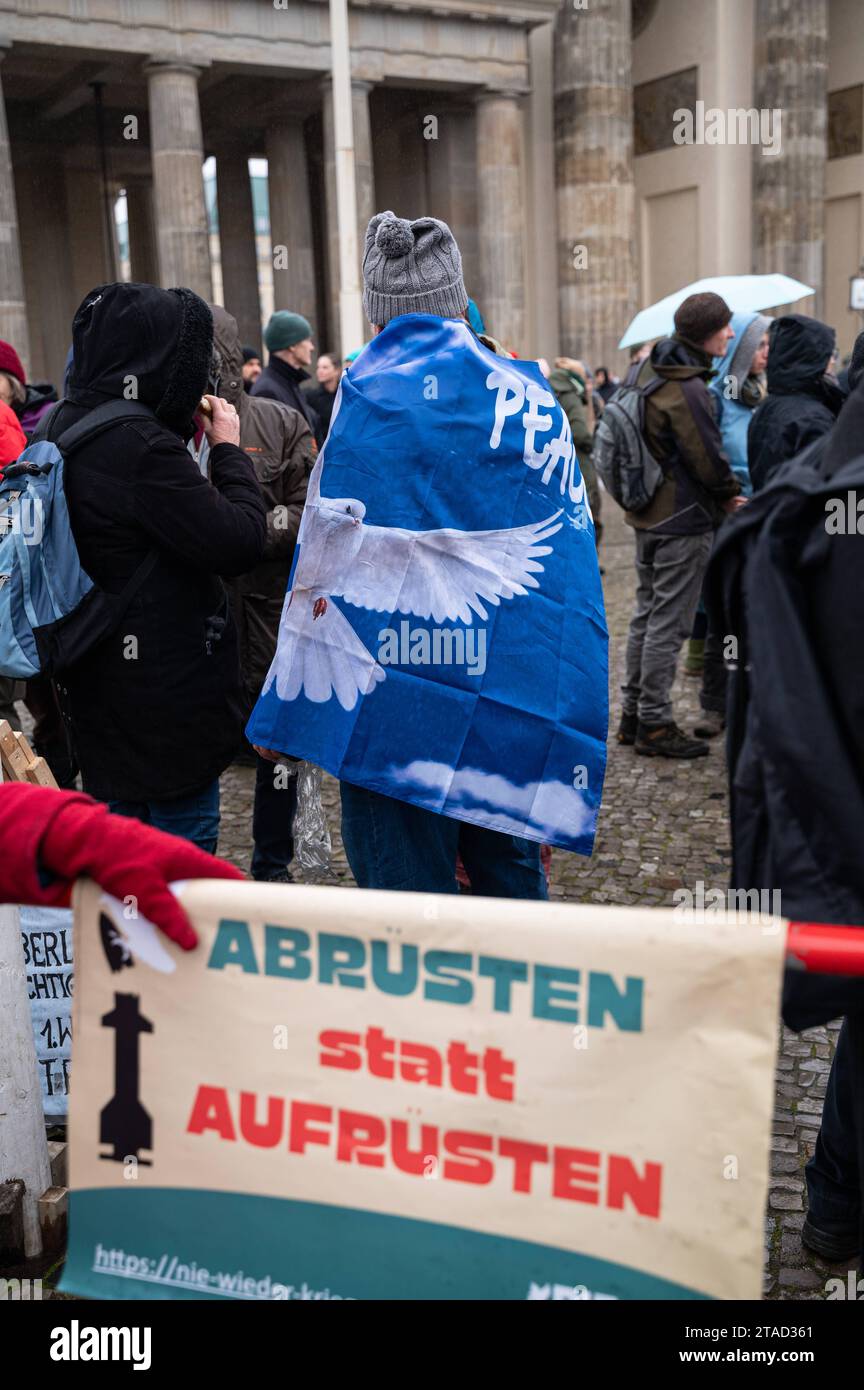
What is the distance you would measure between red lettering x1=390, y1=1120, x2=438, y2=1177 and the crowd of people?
0.37m

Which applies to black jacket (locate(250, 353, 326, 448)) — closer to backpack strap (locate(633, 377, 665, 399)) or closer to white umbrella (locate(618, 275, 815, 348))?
backpack strap (locate(633, 377, 665, 399))

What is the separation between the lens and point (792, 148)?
25.7 metres

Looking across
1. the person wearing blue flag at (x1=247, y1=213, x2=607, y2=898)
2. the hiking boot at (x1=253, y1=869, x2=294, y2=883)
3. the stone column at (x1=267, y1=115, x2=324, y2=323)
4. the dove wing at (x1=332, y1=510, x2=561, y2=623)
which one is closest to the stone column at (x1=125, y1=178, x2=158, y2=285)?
the stone column at (x1=267, y1=115, x2=324, y2=323)

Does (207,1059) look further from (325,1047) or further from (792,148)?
(792,148)

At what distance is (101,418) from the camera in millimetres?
3143

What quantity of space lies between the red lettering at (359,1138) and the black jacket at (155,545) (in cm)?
171

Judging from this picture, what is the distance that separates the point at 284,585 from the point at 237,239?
23391mm

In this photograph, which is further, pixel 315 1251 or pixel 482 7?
pixel 482 7

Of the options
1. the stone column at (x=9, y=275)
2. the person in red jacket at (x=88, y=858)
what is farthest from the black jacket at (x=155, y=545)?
the stone column at (x=9, y=275)

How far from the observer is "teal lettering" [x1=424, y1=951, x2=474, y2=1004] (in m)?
1.68

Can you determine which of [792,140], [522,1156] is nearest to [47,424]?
[522,1156]

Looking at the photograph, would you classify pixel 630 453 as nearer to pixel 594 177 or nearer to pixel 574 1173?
pixel 574 1173

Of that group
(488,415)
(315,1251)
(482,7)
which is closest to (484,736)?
(488,415)
